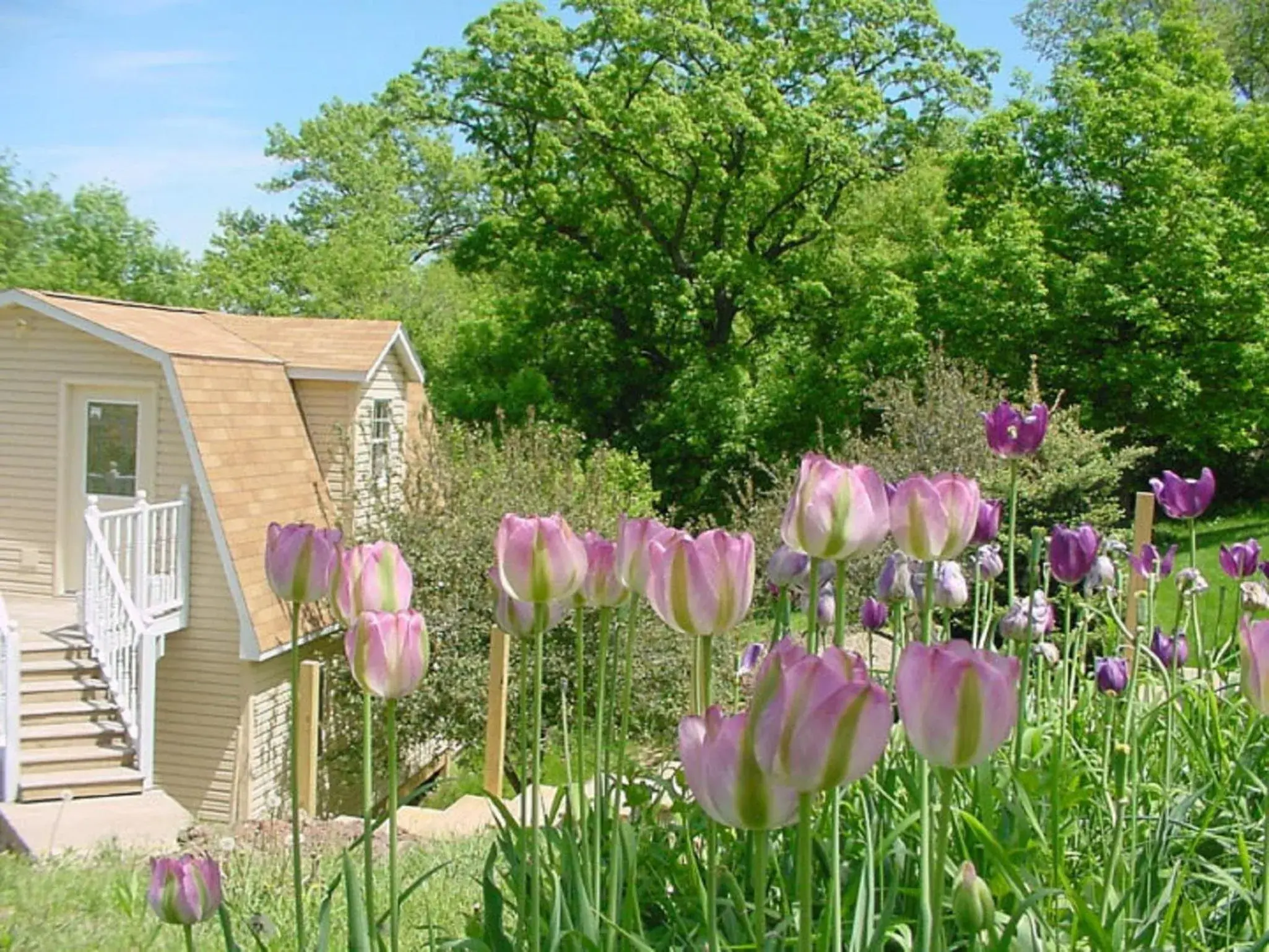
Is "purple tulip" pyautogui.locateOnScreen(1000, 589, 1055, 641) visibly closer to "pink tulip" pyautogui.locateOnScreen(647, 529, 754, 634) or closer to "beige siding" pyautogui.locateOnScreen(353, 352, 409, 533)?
"pink tulip" pyautogui.locateOnScreen(647, 529, 754, 634)

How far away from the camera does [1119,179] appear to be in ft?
50.3

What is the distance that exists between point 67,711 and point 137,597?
42.8 inches

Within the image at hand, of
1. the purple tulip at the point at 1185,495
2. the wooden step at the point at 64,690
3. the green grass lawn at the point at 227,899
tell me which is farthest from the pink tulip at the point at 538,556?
the wooden step at the point at 64,690

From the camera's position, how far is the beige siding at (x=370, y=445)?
1103cm

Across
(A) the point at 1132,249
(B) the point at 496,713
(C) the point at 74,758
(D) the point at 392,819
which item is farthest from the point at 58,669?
(A) the point at 1132,249

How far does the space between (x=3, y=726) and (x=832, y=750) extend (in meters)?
8.82

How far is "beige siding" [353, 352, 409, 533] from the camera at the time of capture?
1103cm

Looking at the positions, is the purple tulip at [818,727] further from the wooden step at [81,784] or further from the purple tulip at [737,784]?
the wooden step at [81,784]

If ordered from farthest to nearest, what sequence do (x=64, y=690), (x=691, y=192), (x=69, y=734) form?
(x=691, y=192), (x=64, y=690), (x=69, y=734)

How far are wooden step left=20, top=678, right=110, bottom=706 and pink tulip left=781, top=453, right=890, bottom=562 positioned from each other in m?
9.21

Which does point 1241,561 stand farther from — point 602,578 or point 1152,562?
point 602,578

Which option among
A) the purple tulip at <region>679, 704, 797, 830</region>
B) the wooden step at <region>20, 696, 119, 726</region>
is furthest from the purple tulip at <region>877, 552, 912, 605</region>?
the wooden step at <region>20, 696, 119, 726</region>

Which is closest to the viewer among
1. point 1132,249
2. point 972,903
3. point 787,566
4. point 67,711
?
point 972,903

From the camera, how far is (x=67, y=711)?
8.85 meters
